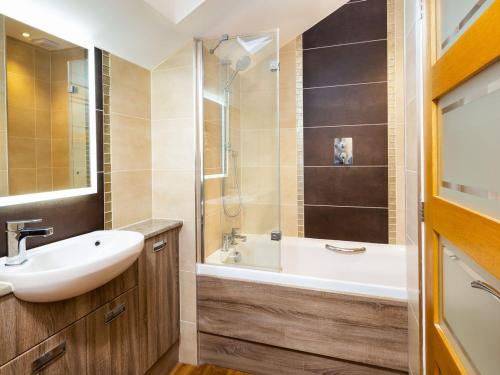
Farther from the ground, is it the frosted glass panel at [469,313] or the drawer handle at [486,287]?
the drawer handle at [486,287]

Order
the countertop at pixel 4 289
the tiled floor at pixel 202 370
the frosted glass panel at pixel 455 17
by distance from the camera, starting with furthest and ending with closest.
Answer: the tiled floor at pixel 202 370, the countertop at pixel 4 289, the frosted glass panel at pixel 455 17

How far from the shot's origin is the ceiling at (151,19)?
1.51 meters

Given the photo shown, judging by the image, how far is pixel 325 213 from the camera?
2.88 metres

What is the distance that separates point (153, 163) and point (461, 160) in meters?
1.92

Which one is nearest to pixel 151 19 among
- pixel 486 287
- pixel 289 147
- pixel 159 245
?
pixel 159 245

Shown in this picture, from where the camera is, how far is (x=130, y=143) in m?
2.05

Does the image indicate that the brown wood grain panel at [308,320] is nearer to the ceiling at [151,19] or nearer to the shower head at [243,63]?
the shower head at [243,63]

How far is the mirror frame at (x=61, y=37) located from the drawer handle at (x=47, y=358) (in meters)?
0.65

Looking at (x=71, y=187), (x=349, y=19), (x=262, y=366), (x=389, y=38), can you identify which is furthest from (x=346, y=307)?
(x=349, y=19)

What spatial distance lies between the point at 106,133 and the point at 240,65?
3.42ft

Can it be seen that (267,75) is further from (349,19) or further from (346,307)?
(346,307)

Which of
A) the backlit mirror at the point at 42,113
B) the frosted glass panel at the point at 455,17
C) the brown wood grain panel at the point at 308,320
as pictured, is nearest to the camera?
the frosted glass panel at the point at 455,17

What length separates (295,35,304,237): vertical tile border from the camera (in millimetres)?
2893

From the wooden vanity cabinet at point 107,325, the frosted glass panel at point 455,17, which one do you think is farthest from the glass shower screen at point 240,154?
the frosted glass panel at point 455,17
